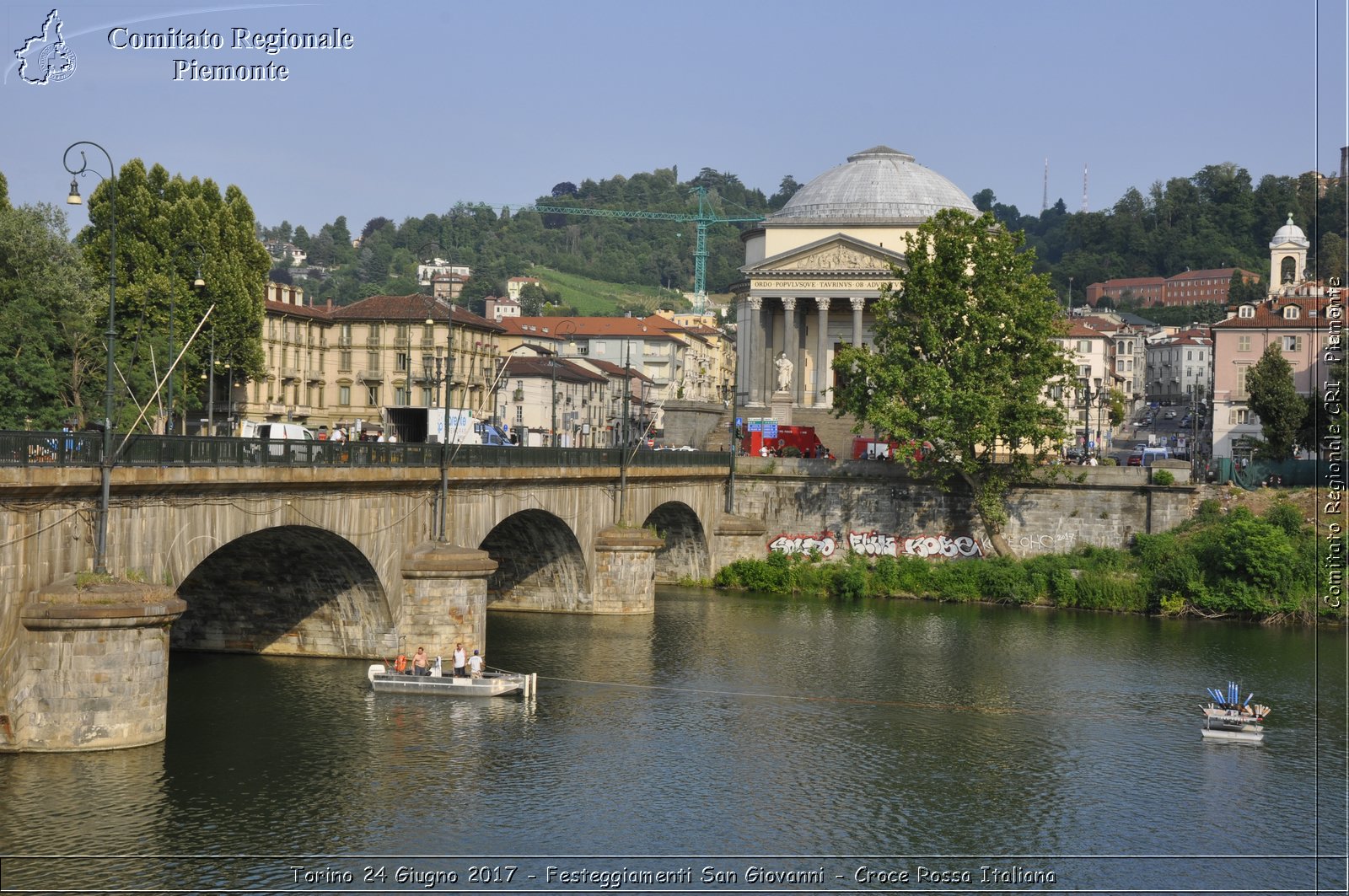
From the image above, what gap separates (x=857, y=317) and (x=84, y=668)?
79807 mm

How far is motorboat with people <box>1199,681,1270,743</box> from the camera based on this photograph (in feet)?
147

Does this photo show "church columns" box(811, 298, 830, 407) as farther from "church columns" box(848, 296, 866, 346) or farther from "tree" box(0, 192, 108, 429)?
"tree" box(0, 192, 108, 429)

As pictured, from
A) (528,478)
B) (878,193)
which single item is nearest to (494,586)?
(528,478)

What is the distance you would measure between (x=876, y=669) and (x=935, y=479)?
29.8 metres

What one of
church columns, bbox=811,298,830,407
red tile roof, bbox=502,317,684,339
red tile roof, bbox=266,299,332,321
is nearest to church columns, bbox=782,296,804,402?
church columns, bbox=811,298,830,407

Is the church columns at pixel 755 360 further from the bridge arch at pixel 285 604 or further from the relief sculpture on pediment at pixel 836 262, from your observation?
the bridge arch at pixel 285 604

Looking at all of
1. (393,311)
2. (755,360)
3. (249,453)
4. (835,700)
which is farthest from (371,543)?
(393,311)

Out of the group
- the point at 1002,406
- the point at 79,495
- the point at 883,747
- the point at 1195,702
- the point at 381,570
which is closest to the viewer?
the point at 79,495

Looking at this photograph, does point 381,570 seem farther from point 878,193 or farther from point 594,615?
point 878,193

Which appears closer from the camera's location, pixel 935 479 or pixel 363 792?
pixel 363 792

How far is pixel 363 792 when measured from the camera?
1390 inches

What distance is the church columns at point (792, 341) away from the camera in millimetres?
110625

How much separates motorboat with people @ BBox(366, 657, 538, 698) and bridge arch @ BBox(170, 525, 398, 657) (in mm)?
2325

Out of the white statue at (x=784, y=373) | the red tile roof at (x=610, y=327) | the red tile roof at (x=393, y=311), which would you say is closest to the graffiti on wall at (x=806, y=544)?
the white statue at (x=784, y=373)
